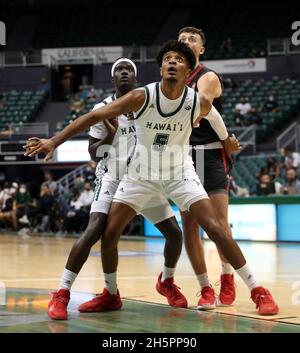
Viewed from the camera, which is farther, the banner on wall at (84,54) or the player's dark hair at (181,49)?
the banner on wall at (84,54)

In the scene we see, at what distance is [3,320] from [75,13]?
104ft

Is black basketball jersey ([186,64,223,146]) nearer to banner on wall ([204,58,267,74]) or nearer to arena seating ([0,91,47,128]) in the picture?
banner on wall ([204,58,267,74])

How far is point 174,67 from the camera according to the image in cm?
530

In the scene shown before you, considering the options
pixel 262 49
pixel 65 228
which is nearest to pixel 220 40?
pixel 262 49

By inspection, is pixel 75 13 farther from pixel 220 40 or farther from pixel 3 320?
pixel 3 320

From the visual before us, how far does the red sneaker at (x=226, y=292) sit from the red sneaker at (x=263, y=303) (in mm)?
562

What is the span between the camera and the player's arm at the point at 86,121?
4754mm

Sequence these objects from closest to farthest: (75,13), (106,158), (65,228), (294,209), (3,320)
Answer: (3,320) → (106,158) → (294,209) → (65,228) → (75,13)

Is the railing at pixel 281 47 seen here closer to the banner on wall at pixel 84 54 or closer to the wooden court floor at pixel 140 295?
the banner on wall at pixel 84 54

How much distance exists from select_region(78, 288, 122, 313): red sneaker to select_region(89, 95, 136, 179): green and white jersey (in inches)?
39.0

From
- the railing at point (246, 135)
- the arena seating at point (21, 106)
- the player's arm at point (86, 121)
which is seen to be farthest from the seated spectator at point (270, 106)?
the player's arm at point (86, 121)

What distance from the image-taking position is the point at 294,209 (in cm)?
1477

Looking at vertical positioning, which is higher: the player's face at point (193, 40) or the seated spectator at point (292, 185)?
the player's face at point (193, 40)
